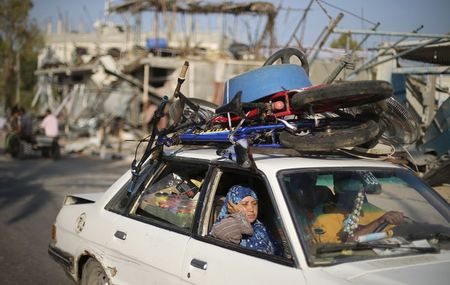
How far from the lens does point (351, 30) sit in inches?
309

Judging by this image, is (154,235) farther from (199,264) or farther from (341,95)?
(341,95)

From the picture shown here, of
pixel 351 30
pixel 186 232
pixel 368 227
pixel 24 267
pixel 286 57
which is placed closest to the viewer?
pixel 368 227

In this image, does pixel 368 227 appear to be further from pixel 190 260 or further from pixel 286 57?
pixel 286 57

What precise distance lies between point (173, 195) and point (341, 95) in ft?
4.84

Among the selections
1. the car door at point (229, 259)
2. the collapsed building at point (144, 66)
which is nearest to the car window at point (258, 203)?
the car door at point (229, 259)

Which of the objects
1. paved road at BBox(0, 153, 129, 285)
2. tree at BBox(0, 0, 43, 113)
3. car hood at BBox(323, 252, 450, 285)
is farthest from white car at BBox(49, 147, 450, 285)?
tree at BBox(0, 0, 43, 113)

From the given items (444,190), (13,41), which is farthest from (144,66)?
(444,190)

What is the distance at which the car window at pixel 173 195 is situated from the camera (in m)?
3.55

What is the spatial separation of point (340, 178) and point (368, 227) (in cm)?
33

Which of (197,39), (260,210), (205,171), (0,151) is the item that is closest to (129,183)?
(205,171)

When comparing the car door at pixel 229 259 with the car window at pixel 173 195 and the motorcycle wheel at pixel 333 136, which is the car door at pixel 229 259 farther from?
the motorcycle wheel at pixel 333 136

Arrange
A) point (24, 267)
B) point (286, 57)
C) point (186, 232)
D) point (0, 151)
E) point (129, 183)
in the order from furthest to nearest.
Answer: point (0, 151) < point (24, 267) < point (286, 57) < point (129, 183) < point (186, 232)

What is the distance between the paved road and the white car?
154 centimetres

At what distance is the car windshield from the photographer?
2.74 metres
